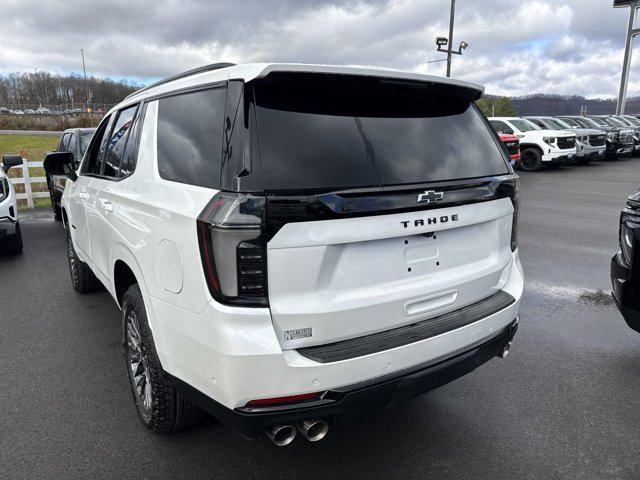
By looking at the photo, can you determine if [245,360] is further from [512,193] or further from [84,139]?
[84,139]

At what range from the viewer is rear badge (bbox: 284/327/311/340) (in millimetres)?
2039

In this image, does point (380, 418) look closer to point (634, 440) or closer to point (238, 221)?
point (634, 440)

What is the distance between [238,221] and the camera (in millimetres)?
1941

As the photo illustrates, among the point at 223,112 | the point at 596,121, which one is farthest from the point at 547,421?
the point at 596,121

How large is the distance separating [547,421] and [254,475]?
5.78 ft

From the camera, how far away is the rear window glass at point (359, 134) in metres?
2.11

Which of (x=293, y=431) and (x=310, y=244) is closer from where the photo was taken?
(x=310, y=244)

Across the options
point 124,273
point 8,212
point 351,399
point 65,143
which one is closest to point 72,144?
point 65,143

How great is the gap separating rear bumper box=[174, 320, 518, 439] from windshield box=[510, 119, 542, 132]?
1923 cm

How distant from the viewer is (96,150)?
4.24m

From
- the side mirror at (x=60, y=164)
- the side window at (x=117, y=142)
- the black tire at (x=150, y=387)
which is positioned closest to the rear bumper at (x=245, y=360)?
the black tire at (x=150, y=387)

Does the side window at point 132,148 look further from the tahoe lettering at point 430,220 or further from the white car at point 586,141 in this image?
the white car at point 586,141

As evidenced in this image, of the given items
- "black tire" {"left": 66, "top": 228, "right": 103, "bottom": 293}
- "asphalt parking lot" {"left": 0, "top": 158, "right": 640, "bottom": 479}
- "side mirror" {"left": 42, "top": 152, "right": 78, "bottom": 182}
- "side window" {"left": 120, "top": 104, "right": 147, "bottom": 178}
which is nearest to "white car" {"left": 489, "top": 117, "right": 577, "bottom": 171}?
"asphalt parking lot" {"left": 0, "top": 158, "right": 640, "bottom": 479}

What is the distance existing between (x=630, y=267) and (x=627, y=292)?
0.56ft
